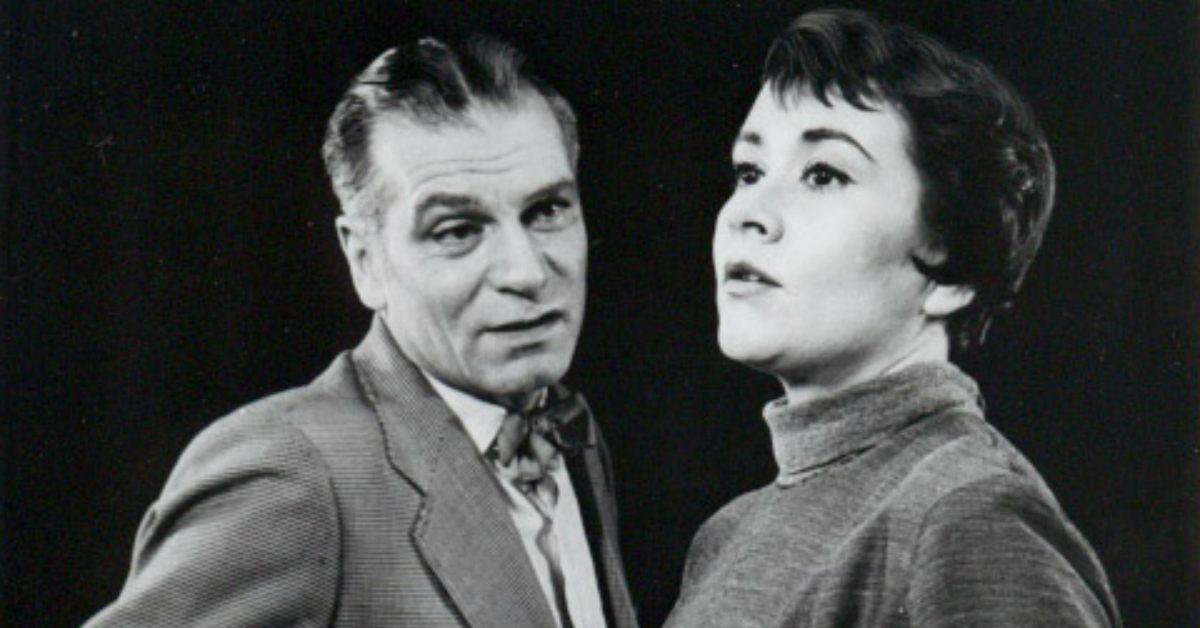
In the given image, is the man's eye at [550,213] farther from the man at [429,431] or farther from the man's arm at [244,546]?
the man's arm at [244,546]

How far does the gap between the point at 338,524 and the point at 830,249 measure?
1005 millimetres

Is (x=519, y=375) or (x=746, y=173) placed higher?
(x=746, y=173)

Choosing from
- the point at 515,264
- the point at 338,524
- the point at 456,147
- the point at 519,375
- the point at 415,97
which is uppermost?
the point at 415,97

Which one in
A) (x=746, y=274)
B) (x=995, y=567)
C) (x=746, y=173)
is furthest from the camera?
(x=746, y=173)

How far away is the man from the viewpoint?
2158mm

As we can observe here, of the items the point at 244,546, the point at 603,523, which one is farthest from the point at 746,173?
the point at 244,546

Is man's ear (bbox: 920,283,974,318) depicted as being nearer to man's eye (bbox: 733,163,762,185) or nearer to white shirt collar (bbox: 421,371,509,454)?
man's eye (bbox: 733,163,762,185)

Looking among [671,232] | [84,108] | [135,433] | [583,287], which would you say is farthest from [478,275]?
[84,108]

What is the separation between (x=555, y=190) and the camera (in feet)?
8.45

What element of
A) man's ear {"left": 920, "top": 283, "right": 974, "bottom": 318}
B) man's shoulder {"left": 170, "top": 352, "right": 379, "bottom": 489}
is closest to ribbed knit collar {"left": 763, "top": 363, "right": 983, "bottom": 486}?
man's ear {"left": 920, "top": 283, "right": 974, "bottom": 318}

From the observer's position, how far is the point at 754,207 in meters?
2.42

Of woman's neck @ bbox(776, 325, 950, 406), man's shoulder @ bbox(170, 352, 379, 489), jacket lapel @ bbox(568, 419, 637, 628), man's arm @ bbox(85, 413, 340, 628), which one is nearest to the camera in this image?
man's arm @ bbox(85, 413, 340, 628)

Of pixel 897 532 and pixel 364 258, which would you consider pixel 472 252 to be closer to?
pixel 364 258

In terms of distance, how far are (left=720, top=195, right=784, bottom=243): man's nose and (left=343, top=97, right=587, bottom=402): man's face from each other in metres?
0.36
